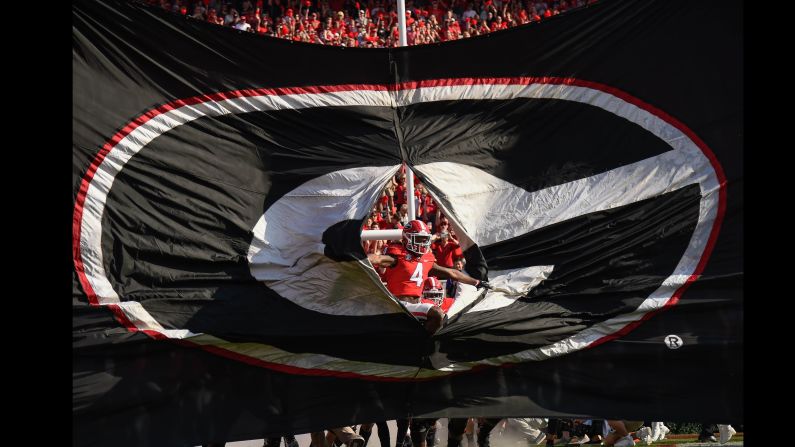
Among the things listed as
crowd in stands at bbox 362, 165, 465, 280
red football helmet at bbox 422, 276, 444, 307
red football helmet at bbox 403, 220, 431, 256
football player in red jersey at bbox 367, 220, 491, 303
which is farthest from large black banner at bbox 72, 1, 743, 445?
crowd in stands at bbox 362, 165, 465, 280

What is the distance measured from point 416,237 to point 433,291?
0.76 meters

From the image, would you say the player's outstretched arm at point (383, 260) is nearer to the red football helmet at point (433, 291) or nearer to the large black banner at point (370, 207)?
the red football helmet at point (433, 291)

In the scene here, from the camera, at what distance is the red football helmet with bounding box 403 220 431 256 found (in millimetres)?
9250

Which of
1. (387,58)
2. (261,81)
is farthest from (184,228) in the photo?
(387,58)

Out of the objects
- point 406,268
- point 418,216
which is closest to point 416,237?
point 406,268

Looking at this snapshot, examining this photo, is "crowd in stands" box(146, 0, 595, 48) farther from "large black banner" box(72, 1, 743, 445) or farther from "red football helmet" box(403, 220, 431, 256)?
"large black banner" box(72, 1, 743, 445)

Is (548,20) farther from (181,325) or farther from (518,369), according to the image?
(181,325)

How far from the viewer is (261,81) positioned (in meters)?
7.05

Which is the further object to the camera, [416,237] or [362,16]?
[362,16]

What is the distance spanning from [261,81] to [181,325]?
1875 millimetres

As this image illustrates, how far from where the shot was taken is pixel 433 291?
977 cm

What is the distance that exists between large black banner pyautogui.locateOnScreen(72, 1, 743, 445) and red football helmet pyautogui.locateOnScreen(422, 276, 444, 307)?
2248mm

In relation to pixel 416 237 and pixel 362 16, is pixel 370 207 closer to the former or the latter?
pixel 416 237

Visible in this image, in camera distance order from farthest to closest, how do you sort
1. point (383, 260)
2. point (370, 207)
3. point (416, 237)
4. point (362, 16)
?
point (362, 16)
point (383, 260)
point (416, 237)
point (370, 207)
